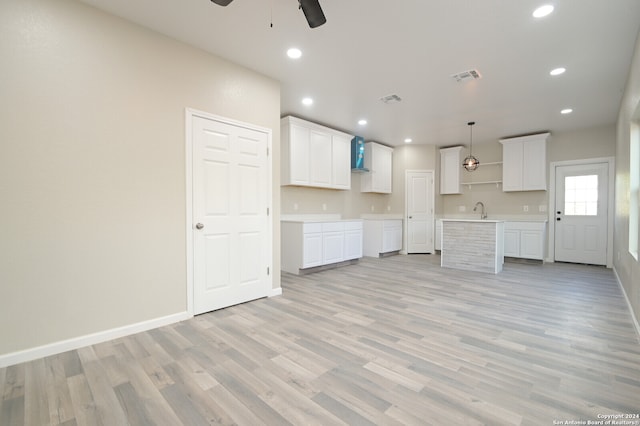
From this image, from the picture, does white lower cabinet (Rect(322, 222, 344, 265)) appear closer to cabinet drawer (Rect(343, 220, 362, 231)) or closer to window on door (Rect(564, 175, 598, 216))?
cabinet drawer (Rect(343, 220, 362, 231))

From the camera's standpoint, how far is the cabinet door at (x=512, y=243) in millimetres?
6422

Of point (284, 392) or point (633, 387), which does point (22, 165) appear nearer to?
point (284, 392)

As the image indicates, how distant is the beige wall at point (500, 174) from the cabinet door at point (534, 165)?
27cm

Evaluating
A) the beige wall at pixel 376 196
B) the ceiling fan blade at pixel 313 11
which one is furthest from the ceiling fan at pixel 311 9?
the beige wall at pixel 376 196

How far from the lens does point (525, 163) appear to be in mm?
6441

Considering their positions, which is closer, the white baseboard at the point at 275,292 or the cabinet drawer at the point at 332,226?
the white baseboard at the point at 275,292

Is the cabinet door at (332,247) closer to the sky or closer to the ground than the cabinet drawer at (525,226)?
closer to the ground

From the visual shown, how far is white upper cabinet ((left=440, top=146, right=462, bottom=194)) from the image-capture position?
7.44 metres

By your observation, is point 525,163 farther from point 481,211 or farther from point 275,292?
point 275,292

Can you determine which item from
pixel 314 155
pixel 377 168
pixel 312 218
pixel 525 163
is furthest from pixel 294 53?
pixel 525 163

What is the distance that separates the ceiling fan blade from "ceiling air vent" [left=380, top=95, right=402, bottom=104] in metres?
2.54

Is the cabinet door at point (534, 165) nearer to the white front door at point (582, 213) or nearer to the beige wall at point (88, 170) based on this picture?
the white front door at point (582, 213)

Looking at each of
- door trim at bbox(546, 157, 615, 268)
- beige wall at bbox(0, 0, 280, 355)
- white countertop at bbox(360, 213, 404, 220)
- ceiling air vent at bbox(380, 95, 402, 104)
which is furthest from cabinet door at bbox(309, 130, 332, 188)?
door trim at bbox(546, 157, 615, 268)

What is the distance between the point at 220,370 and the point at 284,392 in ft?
1.77
